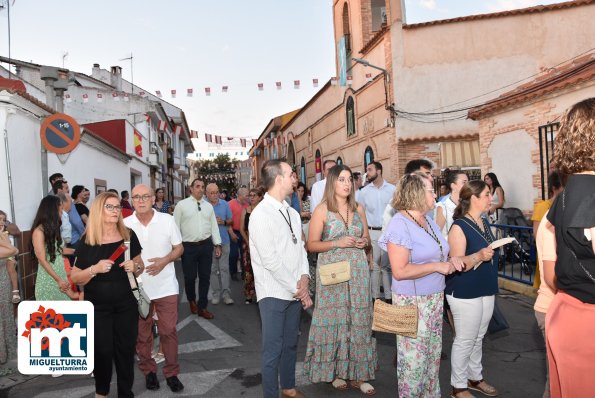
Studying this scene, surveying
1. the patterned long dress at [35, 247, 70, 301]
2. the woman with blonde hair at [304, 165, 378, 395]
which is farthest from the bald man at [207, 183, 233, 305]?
the woman with blonde hair at [304, 165, 378, 395]

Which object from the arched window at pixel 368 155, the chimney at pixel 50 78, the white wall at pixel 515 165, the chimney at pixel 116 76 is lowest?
the white wall at pixel 515 165

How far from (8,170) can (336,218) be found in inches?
225

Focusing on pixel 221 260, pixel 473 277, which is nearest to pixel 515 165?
pixel 221 260

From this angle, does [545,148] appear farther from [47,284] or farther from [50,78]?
[50,78]

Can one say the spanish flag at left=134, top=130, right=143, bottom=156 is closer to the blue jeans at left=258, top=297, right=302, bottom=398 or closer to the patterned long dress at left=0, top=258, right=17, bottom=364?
the patterned long dress at left=0, top=258, right=17, bottom=364

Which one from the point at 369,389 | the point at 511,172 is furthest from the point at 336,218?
the point at 511,172

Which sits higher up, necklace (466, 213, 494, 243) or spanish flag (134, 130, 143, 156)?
spanish flag (134, 130, 143, 156)

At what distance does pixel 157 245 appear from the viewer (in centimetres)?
460

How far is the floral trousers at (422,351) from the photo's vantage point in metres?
3.61

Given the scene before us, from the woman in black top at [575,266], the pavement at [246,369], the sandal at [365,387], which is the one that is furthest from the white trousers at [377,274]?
the woman in black top at [575,266]

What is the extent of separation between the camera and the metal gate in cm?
948

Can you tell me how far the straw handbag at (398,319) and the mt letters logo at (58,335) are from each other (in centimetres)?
211

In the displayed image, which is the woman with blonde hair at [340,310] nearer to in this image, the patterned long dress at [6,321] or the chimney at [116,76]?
the patterned long dress at [6,321]

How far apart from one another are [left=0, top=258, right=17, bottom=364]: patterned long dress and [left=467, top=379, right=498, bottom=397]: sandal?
4589 mm
